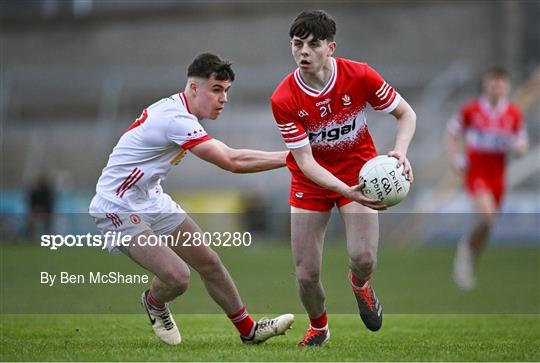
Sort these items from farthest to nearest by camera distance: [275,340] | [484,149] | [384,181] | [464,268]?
[484,149] < [464,268] < [275,340] < [384,181]

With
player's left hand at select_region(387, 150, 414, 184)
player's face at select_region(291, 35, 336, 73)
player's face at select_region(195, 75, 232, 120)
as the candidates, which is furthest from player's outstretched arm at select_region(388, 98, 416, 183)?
player's face at select_region(195, 75, 232, 120)

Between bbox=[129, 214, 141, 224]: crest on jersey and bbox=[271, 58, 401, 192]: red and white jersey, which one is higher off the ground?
bbox=[271, 58, 401, 192]: red and white jersey

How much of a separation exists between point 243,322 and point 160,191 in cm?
122

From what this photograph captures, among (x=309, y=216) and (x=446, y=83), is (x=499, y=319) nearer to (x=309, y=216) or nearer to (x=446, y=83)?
(x=309, y=216)

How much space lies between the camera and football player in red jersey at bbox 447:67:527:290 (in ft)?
45.2

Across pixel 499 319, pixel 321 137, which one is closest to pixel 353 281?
pixel 321 137

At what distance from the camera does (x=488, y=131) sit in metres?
14.3

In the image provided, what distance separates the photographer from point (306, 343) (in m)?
7.50

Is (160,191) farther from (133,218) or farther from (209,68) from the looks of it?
(209,68)

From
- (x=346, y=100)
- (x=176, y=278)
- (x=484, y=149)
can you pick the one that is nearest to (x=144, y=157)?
(x=176, y=278)

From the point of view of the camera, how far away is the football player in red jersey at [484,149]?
45.2ft

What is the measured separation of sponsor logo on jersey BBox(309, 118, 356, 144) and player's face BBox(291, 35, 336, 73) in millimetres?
526

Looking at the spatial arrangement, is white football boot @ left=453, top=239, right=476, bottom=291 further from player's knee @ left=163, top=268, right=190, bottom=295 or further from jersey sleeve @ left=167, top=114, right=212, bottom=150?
jersey sleeve @ left=167, top=114, right=212, bottom=150

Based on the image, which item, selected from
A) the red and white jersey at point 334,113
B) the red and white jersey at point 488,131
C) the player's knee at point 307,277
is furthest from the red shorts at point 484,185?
the player's knee at point 307,277
